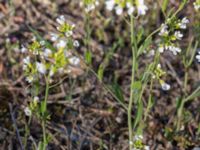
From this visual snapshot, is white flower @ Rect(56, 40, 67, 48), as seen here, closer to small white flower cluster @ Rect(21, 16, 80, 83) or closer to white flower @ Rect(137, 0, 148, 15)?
small white flower cluster @ Rect(21, 16, 80, 83)

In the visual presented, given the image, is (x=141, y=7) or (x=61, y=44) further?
(x=61, y=44)

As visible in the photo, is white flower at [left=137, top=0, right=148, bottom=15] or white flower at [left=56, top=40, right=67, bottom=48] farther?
white flower at [left=56, top=40, right=67, bottom=48]

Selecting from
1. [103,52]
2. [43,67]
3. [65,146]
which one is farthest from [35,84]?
[103,52]

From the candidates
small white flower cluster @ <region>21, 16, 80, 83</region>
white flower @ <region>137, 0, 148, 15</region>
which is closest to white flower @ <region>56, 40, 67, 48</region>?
small white flower cluster @ <region>21, 16, 80, 83</region>

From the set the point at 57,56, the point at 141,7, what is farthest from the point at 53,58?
the point at 141,7

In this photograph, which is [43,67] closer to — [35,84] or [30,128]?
[35,84]

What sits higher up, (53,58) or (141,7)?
(141,7)

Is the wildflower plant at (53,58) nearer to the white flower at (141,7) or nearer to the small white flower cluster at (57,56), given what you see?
the small white flower cluster at (57,56)

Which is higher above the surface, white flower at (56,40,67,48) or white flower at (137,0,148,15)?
white flower at (137,0,148,15)

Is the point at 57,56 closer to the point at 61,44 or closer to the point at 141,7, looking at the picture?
the point at 61,44

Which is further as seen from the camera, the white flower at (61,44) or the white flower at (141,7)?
the white flower at (61,44)

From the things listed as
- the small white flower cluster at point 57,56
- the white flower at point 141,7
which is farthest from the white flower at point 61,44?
the white flower at point 141,7

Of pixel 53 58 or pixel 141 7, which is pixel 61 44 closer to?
pixel 53 58
